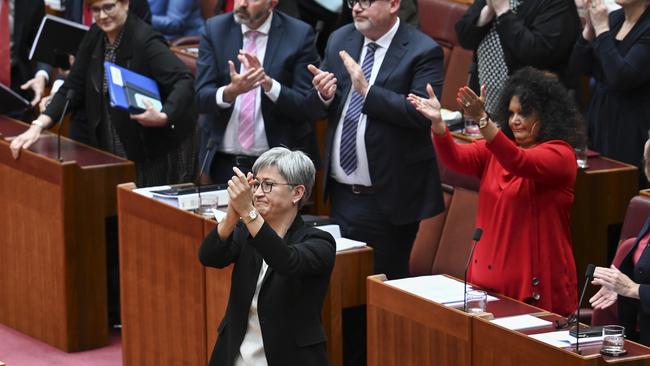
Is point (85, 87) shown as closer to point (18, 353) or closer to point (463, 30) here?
point (18, 353)

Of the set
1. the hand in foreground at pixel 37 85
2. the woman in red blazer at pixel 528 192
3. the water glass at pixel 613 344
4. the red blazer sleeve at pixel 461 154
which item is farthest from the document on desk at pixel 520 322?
the hand in foreground at pixel 37 85

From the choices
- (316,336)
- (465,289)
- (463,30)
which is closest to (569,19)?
(463,30)

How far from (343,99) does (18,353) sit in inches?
70.0

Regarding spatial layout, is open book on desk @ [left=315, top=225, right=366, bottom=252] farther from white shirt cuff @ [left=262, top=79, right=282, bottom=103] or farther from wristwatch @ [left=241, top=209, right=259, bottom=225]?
wristwatch @ [left=241, top=209, right=259, bottom=225]

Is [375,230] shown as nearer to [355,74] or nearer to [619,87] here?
[355,74]

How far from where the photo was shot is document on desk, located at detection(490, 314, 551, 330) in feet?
12.7

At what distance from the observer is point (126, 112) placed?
18.6ft

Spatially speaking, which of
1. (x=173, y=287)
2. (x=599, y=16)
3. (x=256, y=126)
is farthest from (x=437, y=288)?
(x=599, y=16)

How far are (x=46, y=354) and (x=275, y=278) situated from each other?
2245 millimetres

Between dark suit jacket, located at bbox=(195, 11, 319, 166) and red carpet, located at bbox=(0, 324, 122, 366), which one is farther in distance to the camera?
red carpet, located at bbox=(0, 324, 122, 366)

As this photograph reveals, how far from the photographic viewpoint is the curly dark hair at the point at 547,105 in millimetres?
4465

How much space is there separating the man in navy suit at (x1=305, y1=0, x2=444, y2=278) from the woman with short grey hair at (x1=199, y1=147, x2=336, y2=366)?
110 cm

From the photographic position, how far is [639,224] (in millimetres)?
4688

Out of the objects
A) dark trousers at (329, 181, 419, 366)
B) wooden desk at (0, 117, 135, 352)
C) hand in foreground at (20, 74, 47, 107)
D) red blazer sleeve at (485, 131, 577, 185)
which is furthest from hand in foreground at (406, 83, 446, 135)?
hand in foreground at (20, 74, 47, 107)
